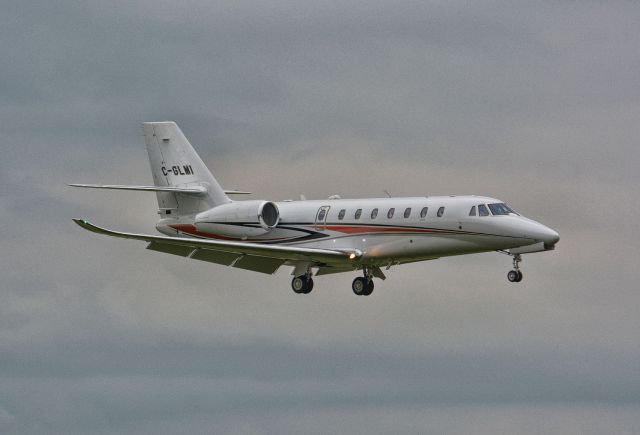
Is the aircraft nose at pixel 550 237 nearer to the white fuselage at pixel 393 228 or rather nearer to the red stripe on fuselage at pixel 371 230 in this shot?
the white fuselage at pixel 393 228

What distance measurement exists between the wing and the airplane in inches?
1.6

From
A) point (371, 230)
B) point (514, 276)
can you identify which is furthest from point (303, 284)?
point (514, 276)

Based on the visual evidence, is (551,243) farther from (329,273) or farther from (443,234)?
(329,273)

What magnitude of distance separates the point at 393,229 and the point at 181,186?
1257 centimetres

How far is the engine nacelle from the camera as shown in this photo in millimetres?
56656

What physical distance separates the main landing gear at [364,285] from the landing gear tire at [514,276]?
279 inches

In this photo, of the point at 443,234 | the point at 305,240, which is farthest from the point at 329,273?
the point at 443,234

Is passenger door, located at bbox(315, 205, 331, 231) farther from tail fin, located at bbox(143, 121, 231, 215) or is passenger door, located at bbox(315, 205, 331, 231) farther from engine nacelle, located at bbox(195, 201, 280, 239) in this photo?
tail fin, located at bbox(143, 121, 231, 215)

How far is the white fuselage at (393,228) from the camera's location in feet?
167

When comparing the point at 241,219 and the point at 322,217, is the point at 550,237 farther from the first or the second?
the point at 241,219

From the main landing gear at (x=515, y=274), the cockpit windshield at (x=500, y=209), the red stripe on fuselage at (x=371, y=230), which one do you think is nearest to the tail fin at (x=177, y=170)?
the red stripe on fuselage at (x=371, y=230)

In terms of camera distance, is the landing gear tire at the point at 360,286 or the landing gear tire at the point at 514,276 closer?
the landing gear tire at the point at 514,276

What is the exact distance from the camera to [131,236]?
169 feet

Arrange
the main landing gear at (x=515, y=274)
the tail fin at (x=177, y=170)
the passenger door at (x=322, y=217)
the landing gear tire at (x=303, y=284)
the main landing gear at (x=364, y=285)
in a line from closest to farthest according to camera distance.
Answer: the main landing gear at (x=515, y=274) → the landing gear tire at (x=303, y=284) → the main landing gear at (x=364, y=285) → the passenger door at (x=322, y=217) → the tail fin at (x=177, y=170)
